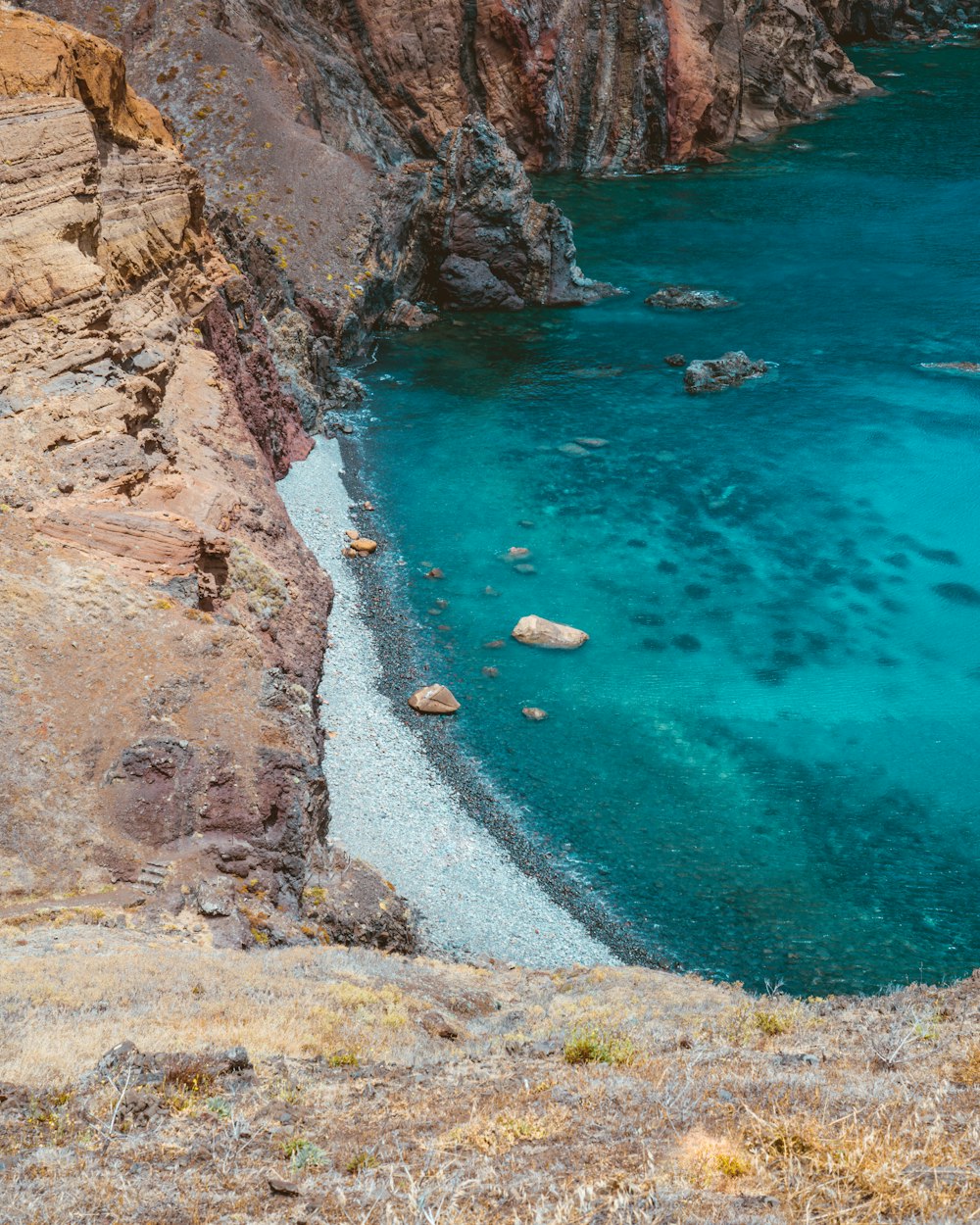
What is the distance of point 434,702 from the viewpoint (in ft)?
101

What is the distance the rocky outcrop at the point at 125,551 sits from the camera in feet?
67.8

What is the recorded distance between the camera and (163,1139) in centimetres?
1050

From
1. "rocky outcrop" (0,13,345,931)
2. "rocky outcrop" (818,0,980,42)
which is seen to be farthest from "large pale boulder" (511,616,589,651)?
"rocky outcrop" (818,0,980,42)

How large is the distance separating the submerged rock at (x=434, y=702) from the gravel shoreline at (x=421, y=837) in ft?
1.29

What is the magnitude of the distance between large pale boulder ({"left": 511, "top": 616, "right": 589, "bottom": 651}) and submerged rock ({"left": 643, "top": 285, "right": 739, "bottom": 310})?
30936 millimetres

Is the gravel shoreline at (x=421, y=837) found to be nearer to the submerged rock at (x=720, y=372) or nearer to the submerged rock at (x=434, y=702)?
the submerged rock at (x=434, y=702)

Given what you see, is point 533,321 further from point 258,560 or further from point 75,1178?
point 75,1178

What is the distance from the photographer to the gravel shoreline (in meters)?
23.8

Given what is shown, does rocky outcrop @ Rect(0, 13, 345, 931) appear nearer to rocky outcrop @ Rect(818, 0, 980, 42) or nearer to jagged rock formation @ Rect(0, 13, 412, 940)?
jagged rock formation @ Rect(0, 13, 412, 940)

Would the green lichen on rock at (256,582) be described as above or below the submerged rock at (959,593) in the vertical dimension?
above

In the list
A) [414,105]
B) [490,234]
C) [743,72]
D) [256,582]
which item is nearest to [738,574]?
[256,582]

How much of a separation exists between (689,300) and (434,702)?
36.4 metres

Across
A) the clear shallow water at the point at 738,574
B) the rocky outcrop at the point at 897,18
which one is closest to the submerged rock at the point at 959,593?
the clear shallow water at the point at 738,574

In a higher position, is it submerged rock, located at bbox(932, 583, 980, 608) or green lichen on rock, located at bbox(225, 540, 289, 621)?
green lichen on rock, located at bbox(225, 540, 289, 621)
